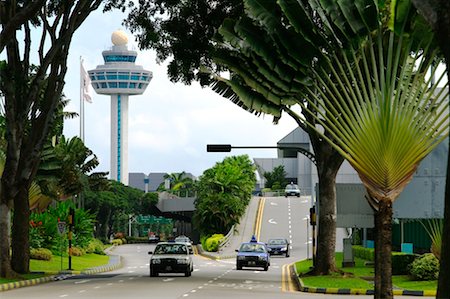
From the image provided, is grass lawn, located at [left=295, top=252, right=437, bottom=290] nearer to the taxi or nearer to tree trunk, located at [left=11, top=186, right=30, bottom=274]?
the taxi

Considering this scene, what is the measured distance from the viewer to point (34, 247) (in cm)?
5700

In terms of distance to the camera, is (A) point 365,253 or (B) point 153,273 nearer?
(B) point 153,273

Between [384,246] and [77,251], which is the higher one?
[384,246]

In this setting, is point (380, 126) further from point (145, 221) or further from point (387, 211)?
point (145, 221)

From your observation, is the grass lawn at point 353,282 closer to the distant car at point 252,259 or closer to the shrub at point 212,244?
the distant car at point 252,259

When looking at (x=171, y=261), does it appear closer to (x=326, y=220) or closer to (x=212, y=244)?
(x=326, y=220)

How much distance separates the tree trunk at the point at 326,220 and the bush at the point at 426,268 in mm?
4531

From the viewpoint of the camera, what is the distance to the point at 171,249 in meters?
41.7

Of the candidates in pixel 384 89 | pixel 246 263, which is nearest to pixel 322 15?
pixel 384 89

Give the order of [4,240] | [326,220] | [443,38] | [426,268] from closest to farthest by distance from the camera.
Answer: [443,38] → [426,268] → [4,240] → [326,220]

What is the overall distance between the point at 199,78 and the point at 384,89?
57.7ft

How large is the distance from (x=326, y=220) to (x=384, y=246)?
55.8ft

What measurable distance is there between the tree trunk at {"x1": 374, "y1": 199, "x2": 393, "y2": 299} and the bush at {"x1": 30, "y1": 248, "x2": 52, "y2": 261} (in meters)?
35.3

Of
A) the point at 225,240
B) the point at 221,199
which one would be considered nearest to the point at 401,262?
the point at 225,240
